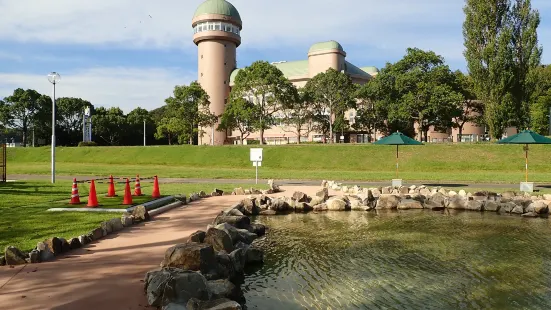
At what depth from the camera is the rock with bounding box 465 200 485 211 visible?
14.0m

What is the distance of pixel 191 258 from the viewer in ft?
20.6

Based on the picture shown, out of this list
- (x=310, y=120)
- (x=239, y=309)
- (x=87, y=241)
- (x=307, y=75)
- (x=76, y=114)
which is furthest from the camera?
(x=76, y=114)

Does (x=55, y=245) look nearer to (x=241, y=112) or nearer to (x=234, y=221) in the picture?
(x=234, y=221)

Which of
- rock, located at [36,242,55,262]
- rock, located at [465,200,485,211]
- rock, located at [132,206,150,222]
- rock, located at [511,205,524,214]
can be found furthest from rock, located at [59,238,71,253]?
rock, located at [511,205,524,214]

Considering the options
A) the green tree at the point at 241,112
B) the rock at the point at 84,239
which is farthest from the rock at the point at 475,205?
the green tree at the point at 241,112

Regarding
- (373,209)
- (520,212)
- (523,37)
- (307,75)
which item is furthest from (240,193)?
(307,75)

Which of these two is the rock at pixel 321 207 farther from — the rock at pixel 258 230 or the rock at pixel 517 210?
the rock at pixel 517 210

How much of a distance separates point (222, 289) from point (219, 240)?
7.03 ft

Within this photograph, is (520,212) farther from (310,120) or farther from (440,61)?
(310,120)

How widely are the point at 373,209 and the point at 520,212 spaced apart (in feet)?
15.8

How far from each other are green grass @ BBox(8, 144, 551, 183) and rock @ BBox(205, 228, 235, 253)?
17870 mm

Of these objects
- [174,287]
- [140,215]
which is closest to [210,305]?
[174,287]

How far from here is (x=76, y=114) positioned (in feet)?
264

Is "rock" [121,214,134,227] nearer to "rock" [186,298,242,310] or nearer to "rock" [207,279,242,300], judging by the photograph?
"rock" [207,279,242,300]
